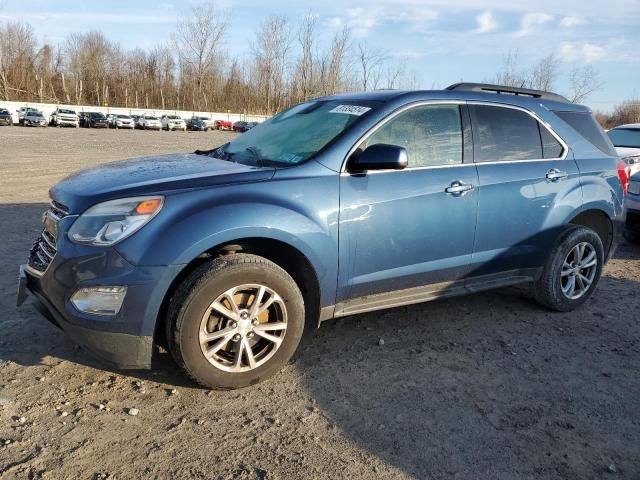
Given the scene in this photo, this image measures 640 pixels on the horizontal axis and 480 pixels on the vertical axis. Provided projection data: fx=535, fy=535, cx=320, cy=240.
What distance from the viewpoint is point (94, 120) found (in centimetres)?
4994

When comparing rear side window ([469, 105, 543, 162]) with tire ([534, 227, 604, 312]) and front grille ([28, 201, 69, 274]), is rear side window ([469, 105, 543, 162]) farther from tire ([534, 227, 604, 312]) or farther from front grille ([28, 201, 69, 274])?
front grille ([28, 201, 69, 274])

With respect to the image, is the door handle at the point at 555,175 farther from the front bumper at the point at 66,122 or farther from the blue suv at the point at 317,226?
the front bumper at the point at 66,122

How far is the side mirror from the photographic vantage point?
3438mm

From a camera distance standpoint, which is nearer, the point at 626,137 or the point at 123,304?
the point at 123,304

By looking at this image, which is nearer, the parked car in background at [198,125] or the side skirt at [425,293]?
the side skirt at [425,293]

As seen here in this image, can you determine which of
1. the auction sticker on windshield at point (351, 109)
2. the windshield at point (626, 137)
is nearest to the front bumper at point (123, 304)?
the auction sticker on windshield at point (351, 109)

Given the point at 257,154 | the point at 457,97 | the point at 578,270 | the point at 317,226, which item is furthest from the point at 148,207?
the point at 578,270

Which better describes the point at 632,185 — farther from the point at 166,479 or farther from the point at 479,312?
the point at 166,479

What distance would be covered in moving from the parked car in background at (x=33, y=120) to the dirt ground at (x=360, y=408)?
46304mm

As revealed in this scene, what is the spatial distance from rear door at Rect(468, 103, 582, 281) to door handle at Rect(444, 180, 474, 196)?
0.14 m

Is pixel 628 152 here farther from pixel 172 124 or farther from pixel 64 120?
pixel 172 124

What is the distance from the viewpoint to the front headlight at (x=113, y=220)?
2904 millimetres

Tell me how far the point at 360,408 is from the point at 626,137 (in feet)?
31.8

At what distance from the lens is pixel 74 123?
48.2 meters
